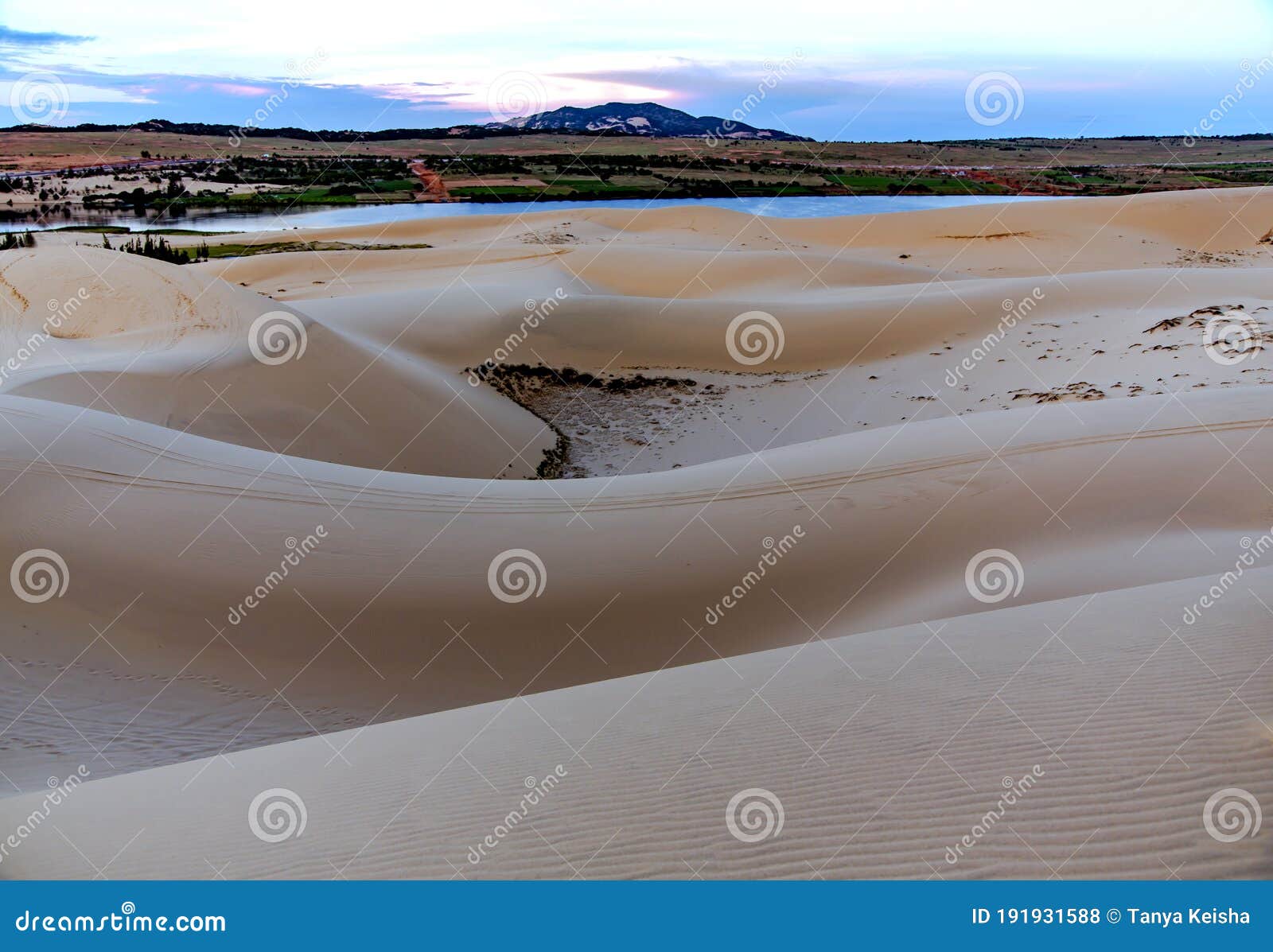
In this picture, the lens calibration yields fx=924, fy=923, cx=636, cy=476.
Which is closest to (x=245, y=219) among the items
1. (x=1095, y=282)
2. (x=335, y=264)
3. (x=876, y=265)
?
(x=335, y=264)

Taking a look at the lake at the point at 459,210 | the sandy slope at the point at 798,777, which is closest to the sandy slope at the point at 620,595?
the sandy slope at the point at 798,777

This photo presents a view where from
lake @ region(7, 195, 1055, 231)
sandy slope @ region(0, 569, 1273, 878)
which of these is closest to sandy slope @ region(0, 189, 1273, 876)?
sandy slope @ region(0, 569, 1273, 878)

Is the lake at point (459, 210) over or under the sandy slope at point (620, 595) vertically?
over

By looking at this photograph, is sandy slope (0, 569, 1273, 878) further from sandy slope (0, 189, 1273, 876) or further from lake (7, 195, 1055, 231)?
lake (7, 195, 1055, 231)

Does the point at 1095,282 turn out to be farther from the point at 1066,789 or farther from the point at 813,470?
the point at 1066,789

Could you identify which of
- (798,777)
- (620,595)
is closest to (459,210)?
(620,595)

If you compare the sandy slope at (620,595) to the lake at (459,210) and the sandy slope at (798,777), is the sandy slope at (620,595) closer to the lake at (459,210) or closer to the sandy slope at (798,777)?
the sandy slope at (798,777)
